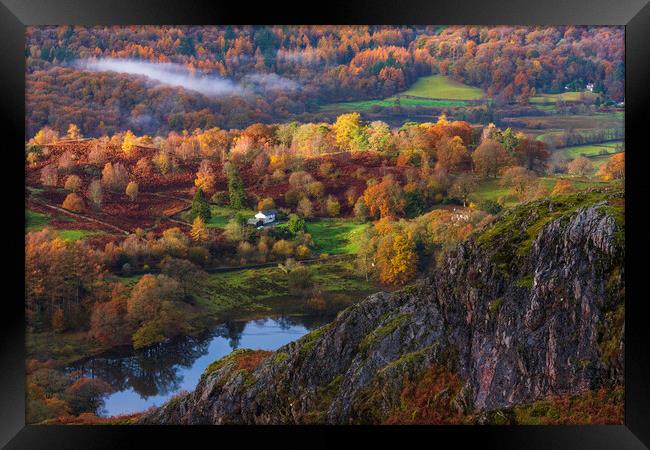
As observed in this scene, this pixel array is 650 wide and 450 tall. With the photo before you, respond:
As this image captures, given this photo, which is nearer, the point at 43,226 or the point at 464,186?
the point at 43,226

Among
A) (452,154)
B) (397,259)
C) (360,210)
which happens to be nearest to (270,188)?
(360,210)

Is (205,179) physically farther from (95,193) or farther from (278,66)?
(278,66)

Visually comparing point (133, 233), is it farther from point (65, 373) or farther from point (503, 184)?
point (503, 184)

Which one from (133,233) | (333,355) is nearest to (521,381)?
(333,355)

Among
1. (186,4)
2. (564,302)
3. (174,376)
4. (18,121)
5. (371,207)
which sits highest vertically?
(186,4)

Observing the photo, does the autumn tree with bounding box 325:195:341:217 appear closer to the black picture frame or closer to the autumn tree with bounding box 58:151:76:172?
the black picture frame

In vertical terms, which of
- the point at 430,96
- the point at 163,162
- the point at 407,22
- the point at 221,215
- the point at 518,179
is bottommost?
the point at 221,215
